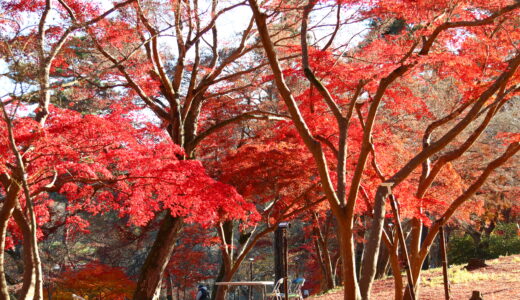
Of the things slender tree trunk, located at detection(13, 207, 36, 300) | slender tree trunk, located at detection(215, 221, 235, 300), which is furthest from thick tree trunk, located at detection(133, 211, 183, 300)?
slender tree trunk, located at detection(215, 221, 235, 300)

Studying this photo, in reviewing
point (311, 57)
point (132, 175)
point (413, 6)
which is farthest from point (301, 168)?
point (413, 6)

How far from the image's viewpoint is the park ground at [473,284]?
8578 millimetres

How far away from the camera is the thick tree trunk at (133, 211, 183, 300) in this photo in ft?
29.3

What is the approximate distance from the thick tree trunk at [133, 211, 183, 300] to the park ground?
412 cm

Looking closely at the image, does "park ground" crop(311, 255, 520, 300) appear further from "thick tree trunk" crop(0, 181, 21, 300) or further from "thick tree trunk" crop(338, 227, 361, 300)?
"thick tree trunk" crop(0, 181, 21, 300)

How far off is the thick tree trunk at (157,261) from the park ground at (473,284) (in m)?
4.12

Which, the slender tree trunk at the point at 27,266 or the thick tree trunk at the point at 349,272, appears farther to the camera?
the slender tree trunk at the point at 27,266

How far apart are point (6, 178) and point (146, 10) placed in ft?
12.4

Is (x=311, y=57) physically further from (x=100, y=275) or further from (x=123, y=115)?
(x=100, y=275)

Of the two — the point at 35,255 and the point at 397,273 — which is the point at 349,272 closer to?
the point at 397,273

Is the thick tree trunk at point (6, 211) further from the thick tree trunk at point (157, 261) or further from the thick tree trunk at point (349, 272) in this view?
the thick tree trunk at point (349, 272)

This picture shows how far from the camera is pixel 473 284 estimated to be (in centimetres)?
971

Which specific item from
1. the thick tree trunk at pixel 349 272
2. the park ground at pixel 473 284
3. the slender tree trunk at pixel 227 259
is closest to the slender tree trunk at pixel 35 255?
the thick tree trunk at pixel 349 272

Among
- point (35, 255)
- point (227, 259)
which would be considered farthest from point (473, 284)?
point (35, 255)
